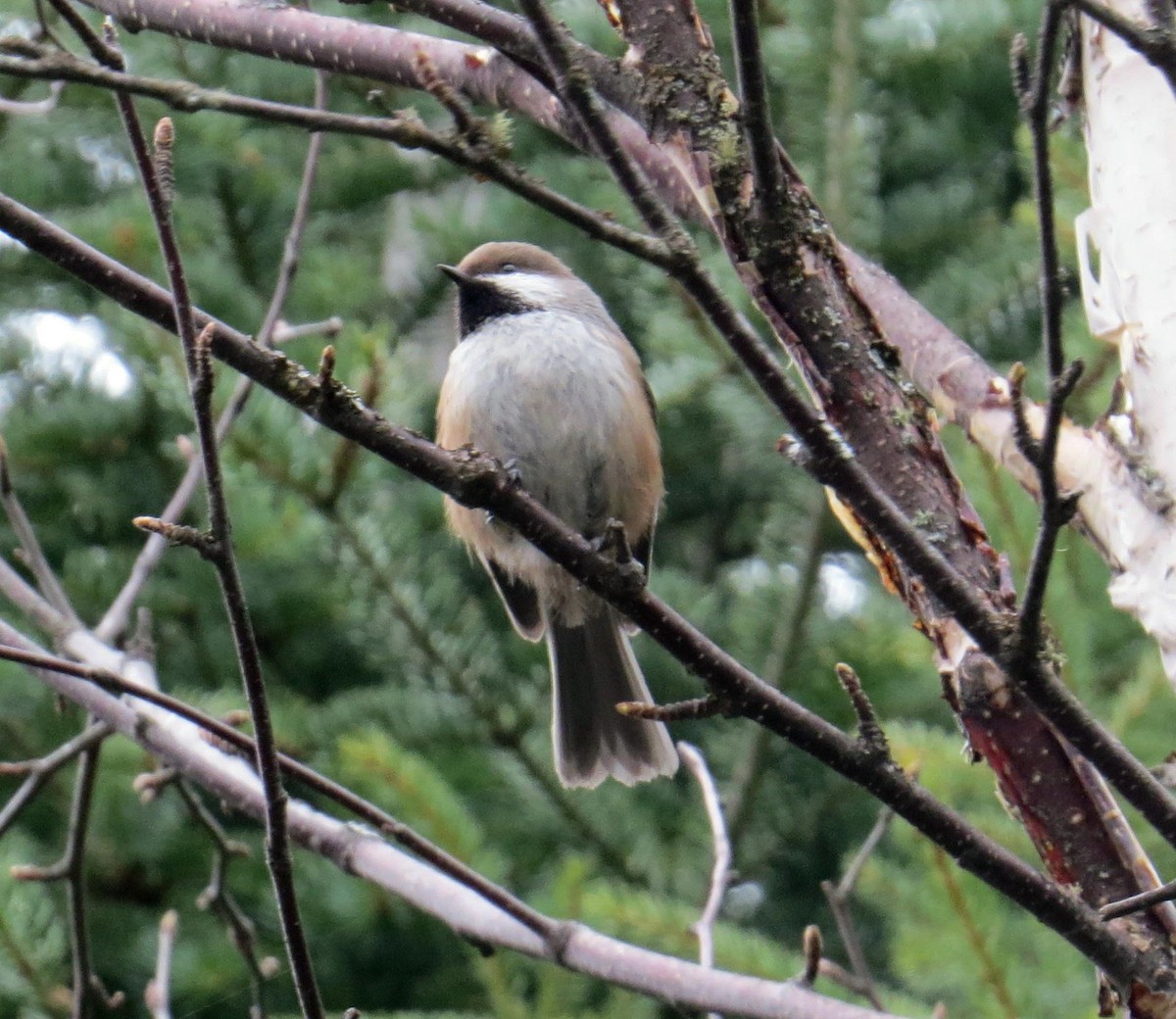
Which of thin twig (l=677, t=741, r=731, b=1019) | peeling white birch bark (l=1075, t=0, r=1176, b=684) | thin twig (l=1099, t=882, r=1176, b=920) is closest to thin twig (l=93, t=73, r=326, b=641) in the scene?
thin twig (l=677, t=741, r=731, b=1019)

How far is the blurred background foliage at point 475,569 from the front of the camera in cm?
295

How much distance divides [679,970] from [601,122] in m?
0.93

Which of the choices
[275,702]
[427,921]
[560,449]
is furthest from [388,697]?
[560,449]

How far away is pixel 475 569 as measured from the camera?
14.4 ft

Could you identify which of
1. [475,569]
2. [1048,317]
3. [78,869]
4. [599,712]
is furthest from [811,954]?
[475,569]

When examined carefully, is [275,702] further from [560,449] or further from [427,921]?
[560,449]

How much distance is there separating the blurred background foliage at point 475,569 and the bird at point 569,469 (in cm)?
25

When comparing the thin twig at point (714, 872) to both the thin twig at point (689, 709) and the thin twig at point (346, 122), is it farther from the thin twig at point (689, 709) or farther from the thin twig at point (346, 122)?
the thin twig at point (346, 122)

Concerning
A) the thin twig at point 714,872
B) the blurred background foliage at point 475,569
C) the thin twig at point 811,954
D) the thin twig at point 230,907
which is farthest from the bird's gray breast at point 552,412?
the thin twig at point 811,954

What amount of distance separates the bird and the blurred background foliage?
0.81 feet

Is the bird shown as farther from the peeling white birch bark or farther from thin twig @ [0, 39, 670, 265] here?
thin twig @ [0, 39, 670, 265]

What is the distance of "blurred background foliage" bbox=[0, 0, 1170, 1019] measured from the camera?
9.68 feet

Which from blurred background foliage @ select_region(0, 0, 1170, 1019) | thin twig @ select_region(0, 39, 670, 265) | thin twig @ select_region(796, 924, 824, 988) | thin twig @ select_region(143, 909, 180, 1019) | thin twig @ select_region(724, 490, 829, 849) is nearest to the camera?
thin twig @ select_region(0, 39, 670, 265)

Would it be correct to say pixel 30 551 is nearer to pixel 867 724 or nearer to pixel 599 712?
pixel 599 712
